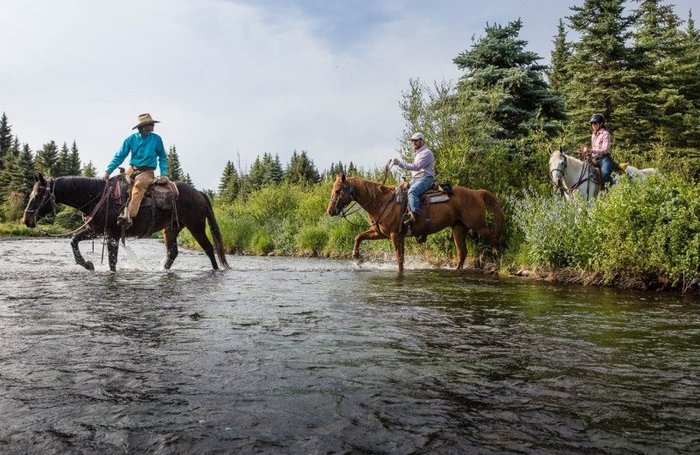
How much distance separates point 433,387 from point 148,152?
921 cm

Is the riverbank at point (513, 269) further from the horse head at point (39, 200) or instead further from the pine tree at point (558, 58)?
the pine tree at point (558, 58)

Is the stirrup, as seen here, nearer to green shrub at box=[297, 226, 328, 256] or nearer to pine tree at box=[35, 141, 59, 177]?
green shrub at box=[297, 226, 328, 256]

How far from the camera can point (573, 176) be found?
1254 cm

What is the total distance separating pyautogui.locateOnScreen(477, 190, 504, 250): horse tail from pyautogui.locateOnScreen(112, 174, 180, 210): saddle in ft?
23.0

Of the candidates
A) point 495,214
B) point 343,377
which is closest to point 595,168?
point 495,214

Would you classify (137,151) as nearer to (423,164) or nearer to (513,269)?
(423,164)

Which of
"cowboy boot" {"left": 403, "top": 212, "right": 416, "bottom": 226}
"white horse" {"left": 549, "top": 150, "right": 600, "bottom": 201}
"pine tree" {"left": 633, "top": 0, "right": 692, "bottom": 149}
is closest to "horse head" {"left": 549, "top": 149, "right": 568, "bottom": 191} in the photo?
"white horse" {"left": 549, "top": 150, "right": 600, "bottom": 201}

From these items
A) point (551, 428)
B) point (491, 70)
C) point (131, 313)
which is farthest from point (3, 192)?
point (551, 428)

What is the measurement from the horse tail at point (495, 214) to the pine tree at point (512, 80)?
10.0 metres

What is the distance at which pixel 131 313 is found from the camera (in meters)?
5.66

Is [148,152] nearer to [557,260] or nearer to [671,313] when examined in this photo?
[557,260]

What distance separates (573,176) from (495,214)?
204 centimetres

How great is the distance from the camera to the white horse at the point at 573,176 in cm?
1234

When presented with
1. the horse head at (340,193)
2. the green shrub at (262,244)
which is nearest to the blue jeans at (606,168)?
the horse head at (340,193)
